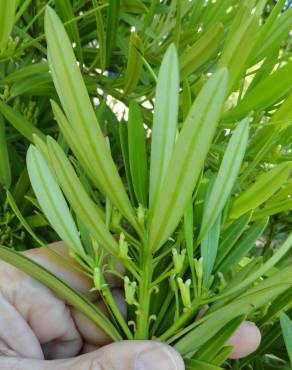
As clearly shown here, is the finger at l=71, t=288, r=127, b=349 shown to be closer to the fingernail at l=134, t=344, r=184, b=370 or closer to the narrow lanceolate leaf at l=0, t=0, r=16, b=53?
the fingernail at l=134, t=344, r=184, b=370

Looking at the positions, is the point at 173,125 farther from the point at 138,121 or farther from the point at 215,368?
the point at 215,368

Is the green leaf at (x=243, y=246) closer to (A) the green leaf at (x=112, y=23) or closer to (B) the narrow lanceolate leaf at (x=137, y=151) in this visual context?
(B) the narrow lanceolate leaf at (x=137, y=151)

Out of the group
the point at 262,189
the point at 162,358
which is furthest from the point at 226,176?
the point at 162,358

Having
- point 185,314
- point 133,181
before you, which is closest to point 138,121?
point 133,181

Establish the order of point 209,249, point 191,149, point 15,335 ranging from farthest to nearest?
1. point 15,335
2. point 209,249
3. point 191,149

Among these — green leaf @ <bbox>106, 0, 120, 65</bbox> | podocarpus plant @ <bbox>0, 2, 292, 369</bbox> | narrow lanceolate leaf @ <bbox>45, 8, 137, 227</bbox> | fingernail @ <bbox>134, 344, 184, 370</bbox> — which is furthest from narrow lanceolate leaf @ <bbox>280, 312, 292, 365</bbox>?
green leaf @ <bbox>106, 0, 120, 65</bbox>

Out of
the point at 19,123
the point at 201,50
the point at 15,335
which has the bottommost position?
the point at 15,335

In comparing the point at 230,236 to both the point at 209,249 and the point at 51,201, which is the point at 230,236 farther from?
the point at 51,201
